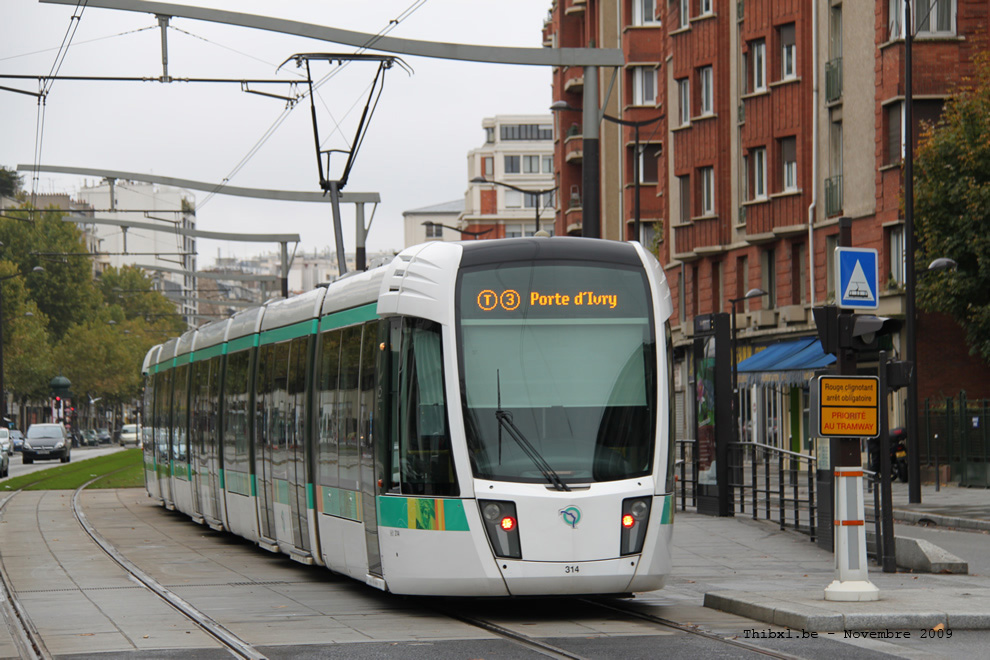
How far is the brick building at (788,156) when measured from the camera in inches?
1469

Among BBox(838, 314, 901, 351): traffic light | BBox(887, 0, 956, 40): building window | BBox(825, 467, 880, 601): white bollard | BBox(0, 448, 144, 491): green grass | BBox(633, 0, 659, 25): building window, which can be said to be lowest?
BBox(0, 448, 144, 491): green grass

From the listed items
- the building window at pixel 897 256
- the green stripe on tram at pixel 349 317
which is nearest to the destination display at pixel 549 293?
the green stripe on tram at pixel 349 317

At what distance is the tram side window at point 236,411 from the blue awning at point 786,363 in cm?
2001

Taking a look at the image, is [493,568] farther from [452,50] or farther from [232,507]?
[232,507]

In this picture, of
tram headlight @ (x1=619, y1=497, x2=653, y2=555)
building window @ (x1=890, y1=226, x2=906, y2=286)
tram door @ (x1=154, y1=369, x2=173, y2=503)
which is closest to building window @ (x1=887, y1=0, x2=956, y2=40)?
building window @ (x1=890, y1=226, x2=906, y2=286)

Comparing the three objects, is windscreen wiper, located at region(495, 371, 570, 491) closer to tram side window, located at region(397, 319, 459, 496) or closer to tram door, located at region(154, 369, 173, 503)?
tram side window, located at region(397, 319, 459, 496)

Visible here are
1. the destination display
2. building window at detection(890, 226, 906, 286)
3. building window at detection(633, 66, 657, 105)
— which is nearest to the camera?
the destination display

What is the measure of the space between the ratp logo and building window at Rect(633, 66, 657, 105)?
4964 centimetres

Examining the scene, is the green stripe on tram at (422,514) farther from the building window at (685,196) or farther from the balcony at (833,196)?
the building window at (685,196)

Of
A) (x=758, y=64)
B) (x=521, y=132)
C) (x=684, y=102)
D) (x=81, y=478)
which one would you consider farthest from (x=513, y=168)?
(x=81, y=478)

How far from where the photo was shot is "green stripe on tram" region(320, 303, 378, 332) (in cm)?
1389

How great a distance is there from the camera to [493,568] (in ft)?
39.8

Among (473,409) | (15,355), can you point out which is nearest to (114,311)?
(15,355)

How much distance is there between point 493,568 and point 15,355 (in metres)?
84.2
